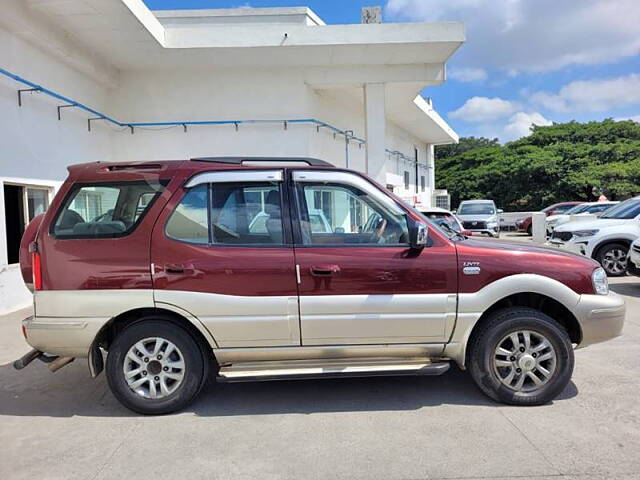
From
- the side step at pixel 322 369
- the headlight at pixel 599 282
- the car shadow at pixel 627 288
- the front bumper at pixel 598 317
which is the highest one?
the headlight at pixel 599 282

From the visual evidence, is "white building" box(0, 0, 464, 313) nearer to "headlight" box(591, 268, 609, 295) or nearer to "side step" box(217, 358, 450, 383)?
"side step" box(217, 358, 450, 383)

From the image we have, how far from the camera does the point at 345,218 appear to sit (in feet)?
13.8

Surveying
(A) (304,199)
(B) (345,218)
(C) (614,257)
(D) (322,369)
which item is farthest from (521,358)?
(C) (614,257)

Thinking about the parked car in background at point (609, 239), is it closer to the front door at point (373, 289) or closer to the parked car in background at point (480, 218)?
the parked car in background at point (480, 218)

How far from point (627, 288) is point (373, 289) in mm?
7562

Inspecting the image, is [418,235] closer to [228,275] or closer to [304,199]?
[304,199]

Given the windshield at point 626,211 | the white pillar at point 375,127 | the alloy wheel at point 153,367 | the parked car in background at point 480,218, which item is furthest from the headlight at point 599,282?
the parked car in background at point 480,218

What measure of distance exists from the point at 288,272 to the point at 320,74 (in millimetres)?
9370

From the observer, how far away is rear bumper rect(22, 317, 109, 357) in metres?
3.90

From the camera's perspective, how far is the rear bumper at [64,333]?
390 centimetres

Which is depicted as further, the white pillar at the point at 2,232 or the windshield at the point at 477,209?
the windshield at the point at 477,209

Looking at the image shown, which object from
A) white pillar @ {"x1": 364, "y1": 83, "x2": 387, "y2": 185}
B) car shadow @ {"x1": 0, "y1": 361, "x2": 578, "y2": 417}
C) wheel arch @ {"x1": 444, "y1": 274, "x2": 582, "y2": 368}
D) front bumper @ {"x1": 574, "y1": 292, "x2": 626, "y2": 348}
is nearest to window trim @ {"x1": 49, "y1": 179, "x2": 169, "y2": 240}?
car shadow @ {"x1": 0, "y1": 361, "x2": 578, "y2": 417}

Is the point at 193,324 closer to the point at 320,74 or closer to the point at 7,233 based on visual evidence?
the point at 7,233

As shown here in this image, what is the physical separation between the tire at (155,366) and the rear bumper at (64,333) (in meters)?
0.20
